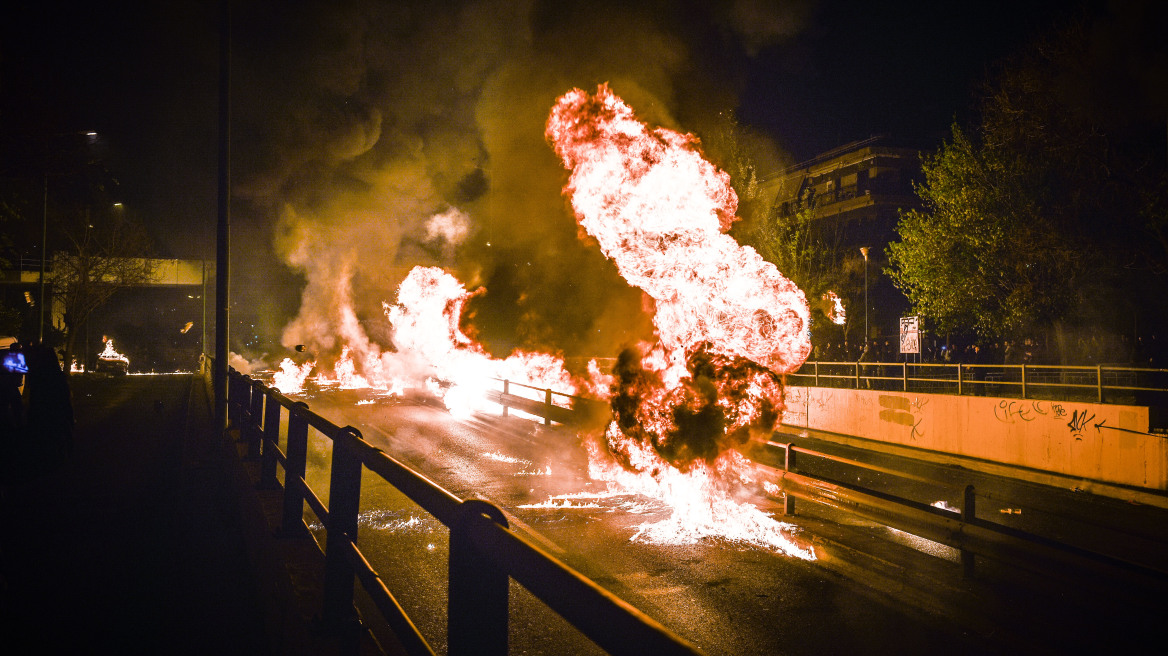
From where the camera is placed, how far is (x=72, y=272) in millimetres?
38031

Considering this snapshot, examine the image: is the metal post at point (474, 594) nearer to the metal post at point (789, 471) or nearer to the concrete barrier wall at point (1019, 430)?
the metal post at point (789, 471)

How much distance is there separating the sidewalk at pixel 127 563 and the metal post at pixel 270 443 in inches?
15.5

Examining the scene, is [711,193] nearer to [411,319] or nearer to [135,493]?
[135,493]

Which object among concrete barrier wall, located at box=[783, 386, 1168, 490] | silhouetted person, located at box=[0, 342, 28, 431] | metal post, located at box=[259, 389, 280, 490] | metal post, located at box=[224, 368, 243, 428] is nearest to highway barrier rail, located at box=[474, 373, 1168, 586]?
concrete barrier wall, located at box=[783, 386, 1168, 490]

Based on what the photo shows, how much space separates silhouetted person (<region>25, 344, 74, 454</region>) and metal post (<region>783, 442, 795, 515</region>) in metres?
6.51

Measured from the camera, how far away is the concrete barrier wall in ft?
33.8

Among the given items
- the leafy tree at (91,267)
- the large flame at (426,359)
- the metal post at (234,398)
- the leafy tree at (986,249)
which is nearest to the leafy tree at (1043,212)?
the leafy tree at (986,249)

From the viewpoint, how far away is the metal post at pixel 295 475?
15.8 feet

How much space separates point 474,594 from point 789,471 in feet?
20.3

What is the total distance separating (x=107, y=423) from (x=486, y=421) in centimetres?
806

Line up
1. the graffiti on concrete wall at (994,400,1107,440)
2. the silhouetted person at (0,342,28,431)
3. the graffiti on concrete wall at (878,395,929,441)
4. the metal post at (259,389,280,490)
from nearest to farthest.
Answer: the silhouetted person at (0,342,28,431), the metal post at (259,389,280,490), the graffiti on concrete wall at (994,400,1107,440), the graffiti on concrete wall at (878,395,929,441)

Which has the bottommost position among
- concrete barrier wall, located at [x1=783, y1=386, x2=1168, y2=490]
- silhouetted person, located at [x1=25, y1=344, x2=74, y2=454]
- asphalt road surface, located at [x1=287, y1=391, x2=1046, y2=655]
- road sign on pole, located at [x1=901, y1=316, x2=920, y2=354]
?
asphalt road surface, located at [x1=287, y1=391, x2=1046, y2=655]

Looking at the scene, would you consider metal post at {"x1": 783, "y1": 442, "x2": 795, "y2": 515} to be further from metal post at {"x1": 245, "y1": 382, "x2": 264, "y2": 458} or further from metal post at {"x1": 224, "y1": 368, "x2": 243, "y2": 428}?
metal post at {"x1": 224, "y1": 368, "x2": 243, "y2": 428}

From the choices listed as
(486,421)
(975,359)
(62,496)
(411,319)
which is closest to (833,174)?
(975,359)
